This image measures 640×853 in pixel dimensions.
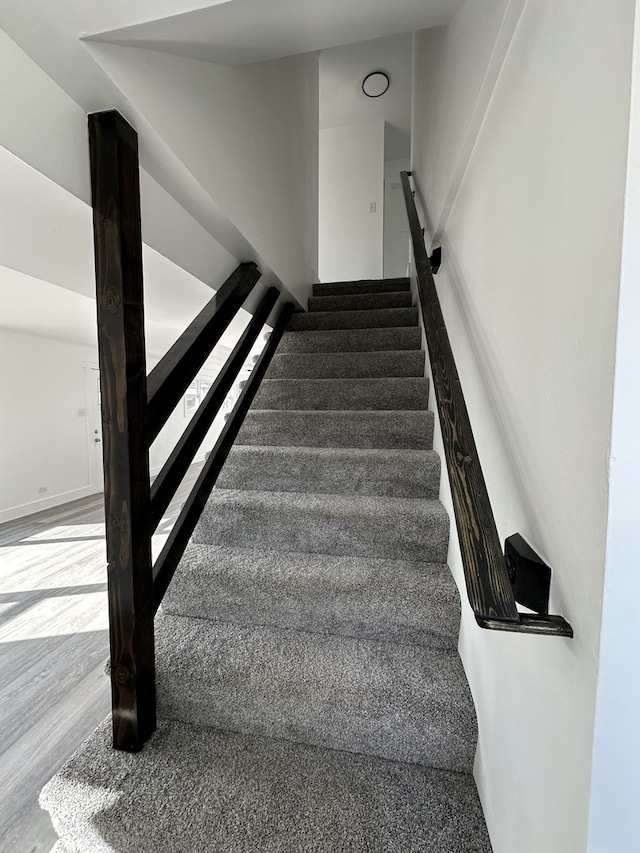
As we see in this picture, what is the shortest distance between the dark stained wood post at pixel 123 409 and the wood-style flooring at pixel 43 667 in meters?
0.59

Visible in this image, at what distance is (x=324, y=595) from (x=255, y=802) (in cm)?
52

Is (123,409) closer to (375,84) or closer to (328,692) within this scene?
(328,692)

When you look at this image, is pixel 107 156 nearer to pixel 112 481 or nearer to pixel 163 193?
pixel 163 193

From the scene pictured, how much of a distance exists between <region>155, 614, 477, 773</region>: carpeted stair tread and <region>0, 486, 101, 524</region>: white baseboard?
4252mm

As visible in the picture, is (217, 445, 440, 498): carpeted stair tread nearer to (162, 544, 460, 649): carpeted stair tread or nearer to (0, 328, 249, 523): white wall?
(162, 544, 460, 649): carpeted stair tread

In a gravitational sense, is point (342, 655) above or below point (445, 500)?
below

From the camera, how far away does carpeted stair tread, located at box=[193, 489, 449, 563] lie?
1445mm

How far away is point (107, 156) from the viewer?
964 millimetres

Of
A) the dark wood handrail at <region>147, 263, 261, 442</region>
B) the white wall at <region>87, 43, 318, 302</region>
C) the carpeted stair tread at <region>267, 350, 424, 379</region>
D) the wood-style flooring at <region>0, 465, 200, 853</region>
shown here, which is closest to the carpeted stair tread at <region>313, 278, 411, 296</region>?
the white wall at <region>87, 43, 318, 302</region>

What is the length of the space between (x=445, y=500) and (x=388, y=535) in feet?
0.90

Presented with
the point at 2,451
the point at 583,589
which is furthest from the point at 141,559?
the point at 2,451

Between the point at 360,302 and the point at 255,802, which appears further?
the point at 360,302

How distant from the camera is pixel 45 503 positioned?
4785 mm

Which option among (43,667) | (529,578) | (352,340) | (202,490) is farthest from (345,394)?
(43,667)
